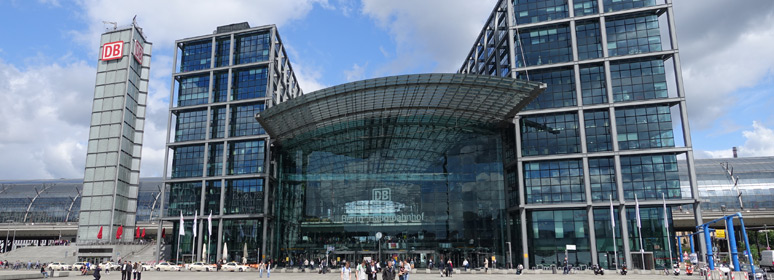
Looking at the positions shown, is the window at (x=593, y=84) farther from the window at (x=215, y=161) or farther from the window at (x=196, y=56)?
the window at (x=196, y=56)

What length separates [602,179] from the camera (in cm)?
5725

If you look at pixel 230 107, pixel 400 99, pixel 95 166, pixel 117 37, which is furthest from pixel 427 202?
pixel 117 37

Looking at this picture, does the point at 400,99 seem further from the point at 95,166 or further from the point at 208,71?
the point at 95,166

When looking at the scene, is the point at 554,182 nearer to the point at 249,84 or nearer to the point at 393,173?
the point at 393,173

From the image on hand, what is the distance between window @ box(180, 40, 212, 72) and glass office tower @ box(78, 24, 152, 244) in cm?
1366

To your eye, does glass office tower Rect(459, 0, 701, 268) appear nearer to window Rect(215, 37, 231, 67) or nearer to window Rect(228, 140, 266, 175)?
window Rect(228, 140, 266, 175)

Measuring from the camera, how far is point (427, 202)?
63094 mm

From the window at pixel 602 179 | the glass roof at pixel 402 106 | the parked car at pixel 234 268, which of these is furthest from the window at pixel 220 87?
the window at pixel 602 179

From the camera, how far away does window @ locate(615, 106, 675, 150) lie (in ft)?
185

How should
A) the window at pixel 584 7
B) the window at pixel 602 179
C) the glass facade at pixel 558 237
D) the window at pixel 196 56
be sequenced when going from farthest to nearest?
the window at pixel 196 56, the window at pixel 584 7, the window at pixel 602 179, the glass facade at pixel 558 237

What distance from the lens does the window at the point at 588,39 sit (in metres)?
59.7

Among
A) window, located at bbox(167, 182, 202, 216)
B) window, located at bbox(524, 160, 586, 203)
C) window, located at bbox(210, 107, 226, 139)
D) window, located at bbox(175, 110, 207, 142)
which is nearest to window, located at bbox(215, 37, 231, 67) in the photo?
window, located at bbox(210, 107, 226, 139)

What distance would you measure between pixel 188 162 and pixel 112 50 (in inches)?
1077

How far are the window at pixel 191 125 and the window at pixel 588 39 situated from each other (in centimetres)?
4914
